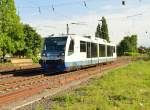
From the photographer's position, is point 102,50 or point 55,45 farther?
point 102,50

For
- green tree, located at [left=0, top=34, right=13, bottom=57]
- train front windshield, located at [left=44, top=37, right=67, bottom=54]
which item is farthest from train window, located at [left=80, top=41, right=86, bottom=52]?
green tree, located at [left=0, top=34, right=13, bottom=57]

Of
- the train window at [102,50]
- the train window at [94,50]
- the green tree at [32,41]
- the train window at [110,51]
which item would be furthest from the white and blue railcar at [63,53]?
the green tree at [32,41]

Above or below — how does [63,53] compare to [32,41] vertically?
below

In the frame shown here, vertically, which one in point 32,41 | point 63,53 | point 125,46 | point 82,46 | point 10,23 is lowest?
point 63,53

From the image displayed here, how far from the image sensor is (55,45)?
97.7 ft

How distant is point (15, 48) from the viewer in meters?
66.8

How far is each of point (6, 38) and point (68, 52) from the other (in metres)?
33.5

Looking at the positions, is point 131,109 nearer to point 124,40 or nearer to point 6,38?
point 6,38

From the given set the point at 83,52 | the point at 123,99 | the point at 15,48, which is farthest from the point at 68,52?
the point at 15,48

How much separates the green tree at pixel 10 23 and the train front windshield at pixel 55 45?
31.1m

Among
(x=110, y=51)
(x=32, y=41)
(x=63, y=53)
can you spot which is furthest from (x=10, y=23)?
(x=32, y=41)

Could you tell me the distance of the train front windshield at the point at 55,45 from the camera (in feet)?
96.6

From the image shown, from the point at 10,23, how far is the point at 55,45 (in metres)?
33.8

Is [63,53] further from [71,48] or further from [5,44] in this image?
[5,44]
